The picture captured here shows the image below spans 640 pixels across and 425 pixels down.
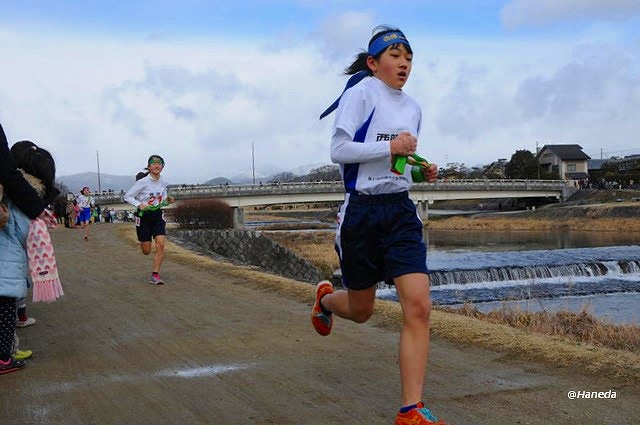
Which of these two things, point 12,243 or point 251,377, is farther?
point 12,243

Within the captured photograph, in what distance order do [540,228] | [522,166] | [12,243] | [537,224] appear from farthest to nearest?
[522,166] → [537,224] → [540,228] → [12,243]

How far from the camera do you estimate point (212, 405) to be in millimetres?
4145

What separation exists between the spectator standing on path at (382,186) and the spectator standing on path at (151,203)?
697cm

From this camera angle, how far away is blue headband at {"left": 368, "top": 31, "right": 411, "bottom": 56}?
3885 mm

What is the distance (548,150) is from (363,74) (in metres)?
108

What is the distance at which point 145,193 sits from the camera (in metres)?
10.4

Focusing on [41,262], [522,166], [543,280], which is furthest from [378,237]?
[522,166]

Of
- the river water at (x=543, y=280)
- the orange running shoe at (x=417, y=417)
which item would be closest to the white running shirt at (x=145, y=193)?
the river water at (x=543, y=280)

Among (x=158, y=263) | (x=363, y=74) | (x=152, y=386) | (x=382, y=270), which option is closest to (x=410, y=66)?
(x=363, y=74)

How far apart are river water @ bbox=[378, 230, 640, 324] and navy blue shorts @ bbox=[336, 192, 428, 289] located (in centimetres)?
908

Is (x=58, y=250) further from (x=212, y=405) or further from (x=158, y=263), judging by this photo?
(x=212, y=405)

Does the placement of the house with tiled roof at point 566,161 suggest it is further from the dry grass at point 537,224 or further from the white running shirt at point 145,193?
the white running shirt at point 145,193

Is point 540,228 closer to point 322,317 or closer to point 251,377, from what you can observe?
point 322,317

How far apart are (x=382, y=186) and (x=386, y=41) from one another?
34.3 inches
